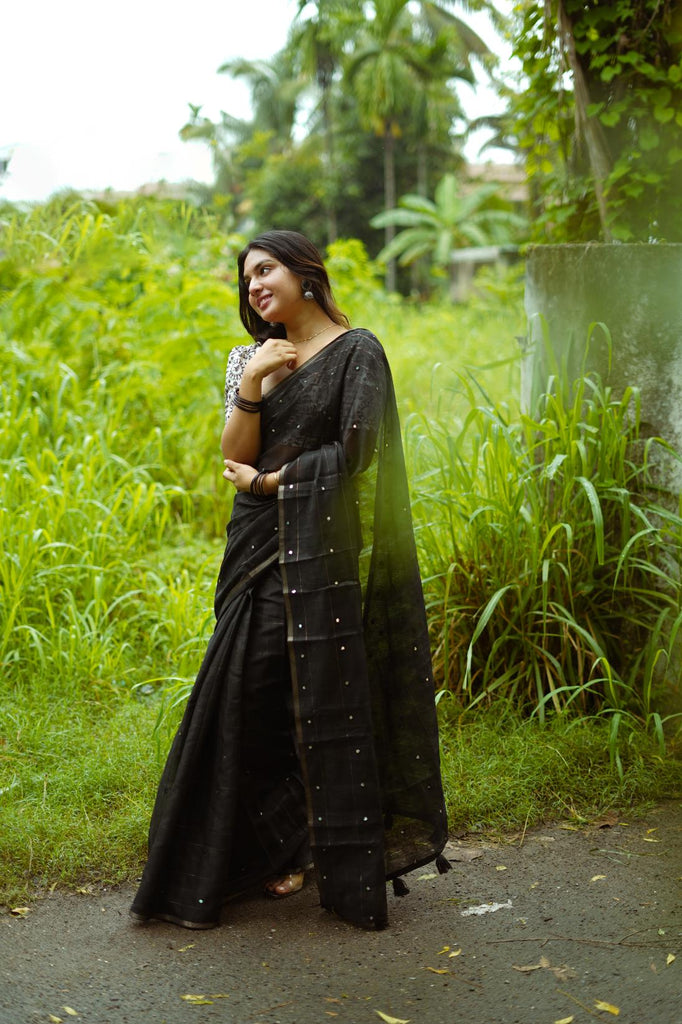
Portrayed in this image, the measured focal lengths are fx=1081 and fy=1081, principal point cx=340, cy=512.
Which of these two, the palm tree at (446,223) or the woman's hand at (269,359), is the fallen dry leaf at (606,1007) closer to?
the woman's hand at (269,359)

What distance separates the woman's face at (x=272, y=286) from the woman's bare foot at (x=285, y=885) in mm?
1675

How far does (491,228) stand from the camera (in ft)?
107

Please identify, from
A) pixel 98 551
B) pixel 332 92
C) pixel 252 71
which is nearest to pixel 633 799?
pixel 98 551

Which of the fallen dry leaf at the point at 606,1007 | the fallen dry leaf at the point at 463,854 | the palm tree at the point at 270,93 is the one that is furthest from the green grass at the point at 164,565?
the palm tree at the point at 270,93

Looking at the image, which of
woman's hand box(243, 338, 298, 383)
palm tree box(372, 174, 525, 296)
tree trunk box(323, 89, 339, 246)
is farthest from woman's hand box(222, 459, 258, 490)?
tree trunk box(323, 89, 339, 246)

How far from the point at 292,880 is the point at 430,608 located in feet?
4.46

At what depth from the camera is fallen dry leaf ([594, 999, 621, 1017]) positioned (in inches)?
102

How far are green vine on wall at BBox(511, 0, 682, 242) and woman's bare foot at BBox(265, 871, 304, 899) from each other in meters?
2.83

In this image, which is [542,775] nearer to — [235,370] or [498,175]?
[235,370]

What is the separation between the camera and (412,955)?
9.49ft

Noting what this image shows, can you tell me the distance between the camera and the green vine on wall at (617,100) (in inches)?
169

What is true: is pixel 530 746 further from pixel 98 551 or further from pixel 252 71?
pixel 252 71

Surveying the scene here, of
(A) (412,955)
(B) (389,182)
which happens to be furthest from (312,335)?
(B) (389,182)

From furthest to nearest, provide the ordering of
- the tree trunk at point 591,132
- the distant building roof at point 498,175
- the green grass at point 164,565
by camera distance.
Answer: the distant building roof at point 498,175 < the tree trunk at point 591,132 < the green grass at point 164,565
